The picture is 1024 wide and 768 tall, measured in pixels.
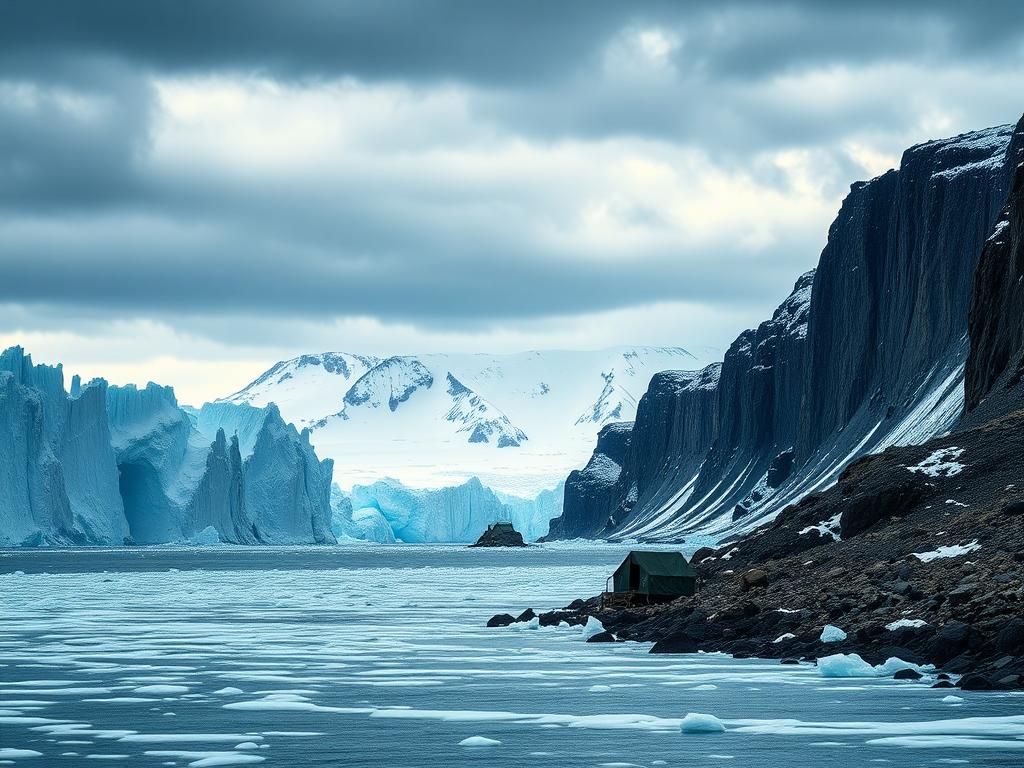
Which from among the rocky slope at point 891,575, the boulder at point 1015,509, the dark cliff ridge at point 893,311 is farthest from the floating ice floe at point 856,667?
the dark cliff ridge at point 893,311

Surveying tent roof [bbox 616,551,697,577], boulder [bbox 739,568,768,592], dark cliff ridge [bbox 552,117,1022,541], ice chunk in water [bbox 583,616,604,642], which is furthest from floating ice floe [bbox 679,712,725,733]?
dark cliff ridge [bbox 552,117,1022,541]

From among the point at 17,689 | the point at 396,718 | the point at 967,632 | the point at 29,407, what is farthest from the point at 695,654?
the point at 29,407

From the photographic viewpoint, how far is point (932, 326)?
159m

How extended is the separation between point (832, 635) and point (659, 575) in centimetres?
1646

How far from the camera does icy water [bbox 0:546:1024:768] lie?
1784 centimetres

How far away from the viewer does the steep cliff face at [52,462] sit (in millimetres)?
145250

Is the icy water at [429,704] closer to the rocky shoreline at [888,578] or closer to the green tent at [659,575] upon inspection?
the rocky shoreline at [888,578]

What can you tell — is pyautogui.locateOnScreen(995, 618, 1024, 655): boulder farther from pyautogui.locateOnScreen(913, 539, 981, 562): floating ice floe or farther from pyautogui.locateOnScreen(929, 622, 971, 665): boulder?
pyautogui.locateOnScreen(913, 539, 981, 562): floating ice floe

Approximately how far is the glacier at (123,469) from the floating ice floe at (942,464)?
113 m

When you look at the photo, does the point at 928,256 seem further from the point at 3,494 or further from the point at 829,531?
the point at 829,531

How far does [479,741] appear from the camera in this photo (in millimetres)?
18906

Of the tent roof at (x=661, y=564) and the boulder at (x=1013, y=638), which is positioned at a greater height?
the tent roof at (x=661, y=564)

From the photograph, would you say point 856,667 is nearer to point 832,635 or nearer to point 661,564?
point 832,635

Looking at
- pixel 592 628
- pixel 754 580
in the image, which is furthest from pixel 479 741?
pixel 754 580
